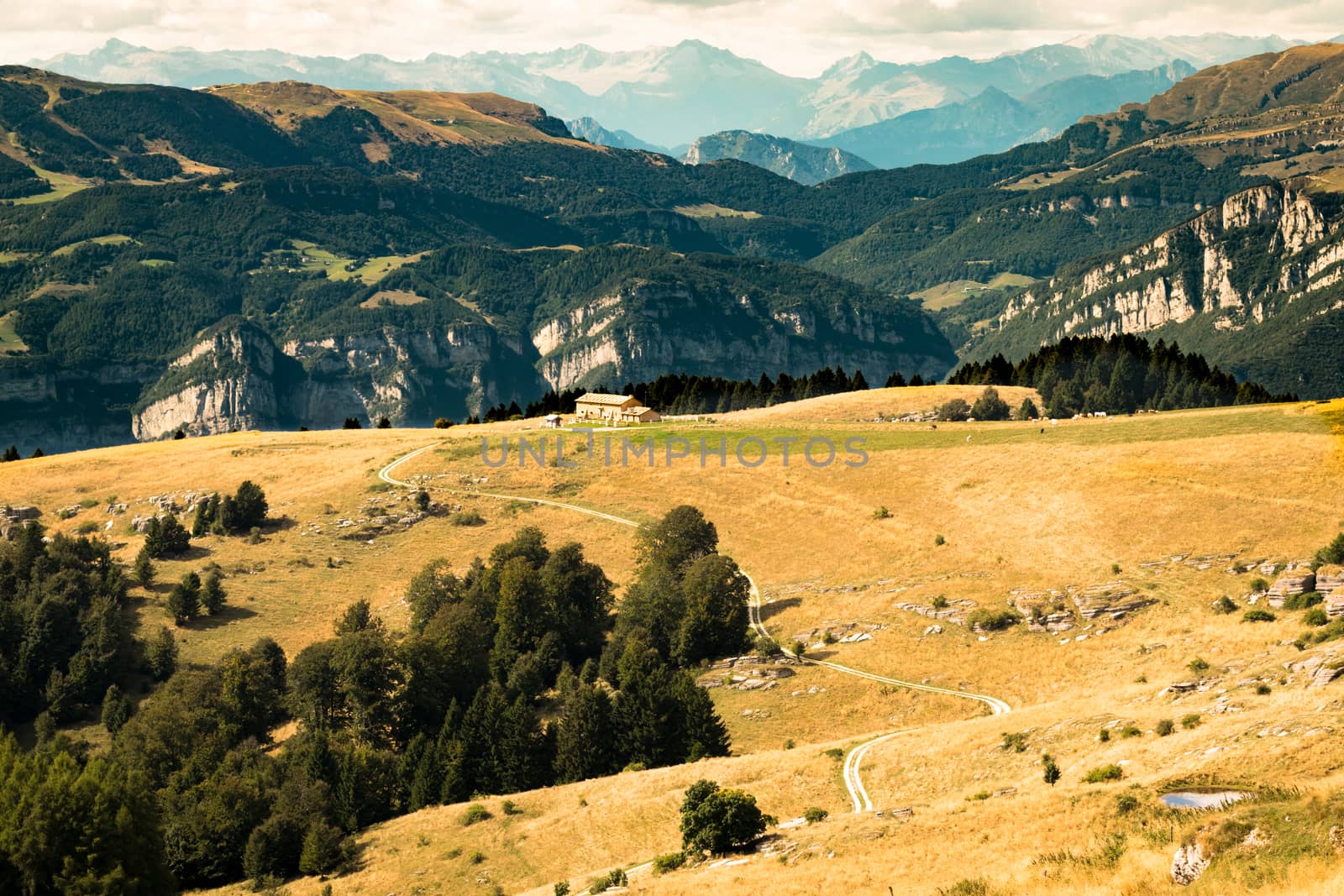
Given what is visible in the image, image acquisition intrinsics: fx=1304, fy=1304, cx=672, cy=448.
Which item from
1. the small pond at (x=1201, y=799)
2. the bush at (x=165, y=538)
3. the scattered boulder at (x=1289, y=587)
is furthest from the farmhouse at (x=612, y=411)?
the small pond at (x=1201, y=799)

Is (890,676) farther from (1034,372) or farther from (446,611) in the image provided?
(1034,372)

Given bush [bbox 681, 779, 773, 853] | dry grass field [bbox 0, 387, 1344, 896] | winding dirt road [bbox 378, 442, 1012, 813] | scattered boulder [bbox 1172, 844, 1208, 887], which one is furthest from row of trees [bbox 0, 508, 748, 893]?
scattered boulder [bbox 1172, 844, 1208, 887]

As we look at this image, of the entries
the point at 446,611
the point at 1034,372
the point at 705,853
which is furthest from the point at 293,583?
the point at 1034,372

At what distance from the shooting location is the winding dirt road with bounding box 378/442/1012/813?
201 feet

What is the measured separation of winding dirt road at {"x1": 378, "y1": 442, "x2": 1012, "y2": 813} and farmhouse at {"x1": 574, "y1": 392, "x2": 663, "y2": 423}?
32831mm

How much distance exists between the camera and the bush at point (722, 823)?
5262 cm

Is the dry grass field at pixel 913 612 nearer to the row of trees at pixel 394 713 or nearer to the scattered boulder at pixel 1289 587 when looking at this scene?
the scattered boulder at pixel 1289 587

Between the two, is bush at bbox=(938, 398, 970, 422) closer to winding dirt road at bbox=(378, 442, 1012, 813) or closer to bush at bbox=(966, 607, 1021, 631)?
winding dirt road at bbox=(378, 442, 1012, 813)

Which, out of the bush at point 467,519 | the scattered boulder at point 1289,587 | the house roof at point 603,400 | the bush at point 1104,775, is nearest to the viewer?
the bush at point 1104,775

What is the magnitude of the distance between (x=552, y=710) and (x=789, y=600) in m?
22.5

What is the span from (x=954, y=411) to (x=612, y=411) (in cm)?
4416

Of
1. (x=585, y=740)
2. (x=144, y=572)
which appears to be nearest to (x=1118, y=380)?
(x=585, y=740)

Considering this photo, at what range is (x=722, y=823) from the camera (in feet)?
173

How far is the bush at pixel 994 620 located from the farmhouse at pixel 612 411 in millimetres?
82056
